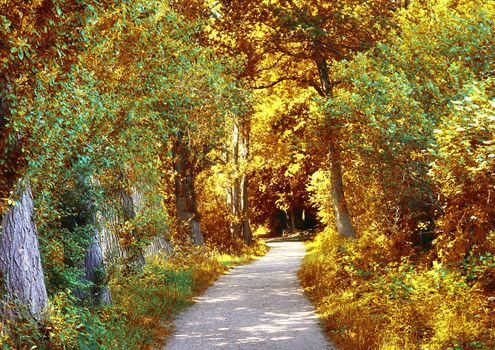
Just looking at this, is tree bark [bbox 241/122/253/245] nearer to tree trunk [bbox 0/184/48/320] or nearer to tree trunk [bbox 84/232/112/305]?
tree trunk [bbox 84/232/112/305]

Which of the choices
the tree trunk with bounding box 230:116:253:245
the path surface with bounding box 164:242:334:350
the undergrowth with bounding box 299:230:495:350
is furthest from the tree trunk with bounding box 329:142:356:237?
the undergrowth with bounding box 299:230:495:350

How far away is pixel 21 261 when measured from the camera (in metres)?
6.25

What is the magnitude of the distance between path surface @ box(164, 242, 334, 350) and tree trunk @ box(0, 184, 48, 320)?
293 centimetres

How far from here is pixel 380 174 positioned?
36.3 ft

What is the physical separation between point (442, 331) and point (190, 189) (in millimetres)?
13001

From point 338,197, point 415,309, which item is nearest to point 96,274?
point 415,309

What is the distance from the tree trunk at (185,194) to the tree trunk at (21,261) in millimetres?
11521

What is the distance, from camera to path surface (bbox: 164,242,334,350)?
28.4 feet

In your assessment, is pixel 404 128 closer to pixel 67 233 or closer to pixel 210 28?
pixel 67 233

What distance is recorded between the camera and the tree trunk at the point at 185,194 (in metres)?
18.4

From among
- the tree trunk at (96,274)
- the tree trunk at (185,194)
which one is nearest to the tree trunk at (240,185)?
the tree trunk at (185,194)

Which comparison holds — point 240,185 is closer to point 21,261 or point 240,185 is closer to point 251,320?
point 251,320

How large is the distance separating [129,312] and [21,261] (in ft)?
12.6

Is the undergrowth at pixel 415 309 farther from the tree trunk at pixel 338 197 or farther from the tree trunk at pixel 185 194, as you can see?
the tree trunk at pixel 185 194
